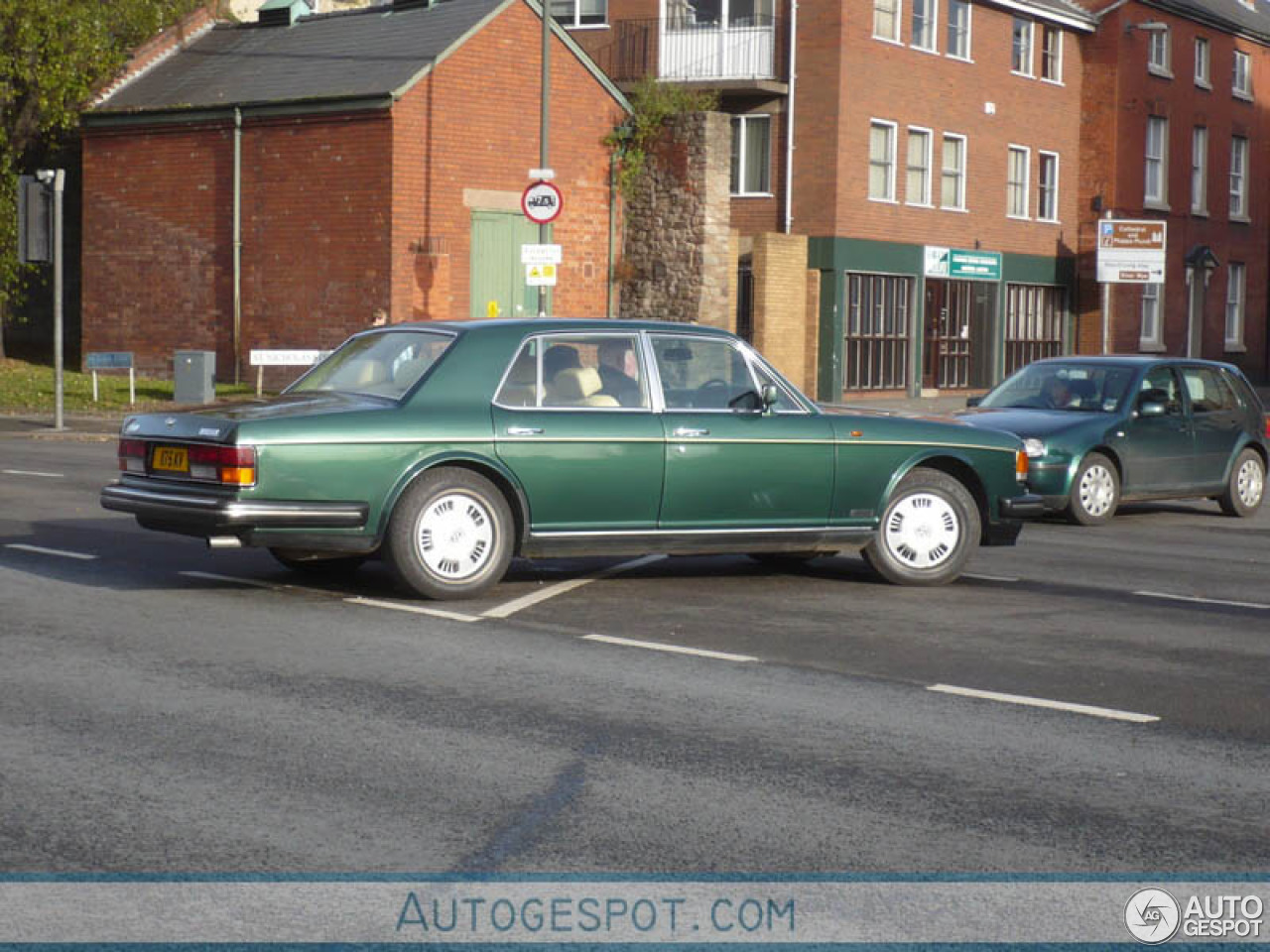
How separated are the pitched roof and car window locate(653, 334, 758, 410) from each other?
20790 mm

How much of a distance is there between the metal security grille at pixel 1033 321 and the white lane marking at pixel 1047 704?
117 ft

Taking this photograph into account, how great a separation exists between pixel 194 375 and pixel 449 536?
64.5 feet

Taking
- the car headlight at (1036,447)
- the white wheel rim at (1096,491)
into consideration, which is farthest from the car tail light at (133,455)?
the white wheel rim at (1096,491)

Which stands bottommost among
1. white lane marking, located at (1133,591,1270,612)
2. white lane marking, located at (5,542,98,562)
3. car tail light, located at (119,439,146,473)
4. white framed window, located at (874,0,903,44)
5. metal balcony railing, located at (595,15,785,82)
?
white lane marking, located at (1133,591,1270,612)

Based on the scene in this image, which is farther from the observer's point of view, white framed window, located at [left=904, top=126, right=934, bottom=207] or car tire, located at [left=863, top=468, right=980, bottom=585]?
white framed window, located at [left=904, top=126, right=934, bottom=207]

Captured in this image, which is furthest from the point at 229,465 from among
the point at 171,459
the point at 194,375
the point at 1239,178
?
the point at 1239,178

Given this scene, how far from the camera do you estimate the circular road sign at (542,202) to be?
24.9m

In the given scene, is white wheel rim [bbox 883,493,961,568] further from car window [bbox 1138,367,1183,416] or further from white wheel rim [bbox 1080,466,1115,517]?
car window [bbox 1138,367,1183,416]

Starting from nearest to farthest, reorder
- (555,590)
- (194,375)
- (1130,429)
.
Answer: (555,590) → (1130,429) → (194,375)

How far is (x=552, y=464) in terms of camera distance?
10328 mm

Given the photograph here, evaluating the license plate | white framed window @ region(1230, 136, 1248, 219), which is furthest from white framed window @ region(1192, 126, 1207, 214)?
the license plate

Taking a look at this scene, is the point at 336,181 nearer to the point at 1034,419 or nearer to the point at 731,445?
the point at 1034,419

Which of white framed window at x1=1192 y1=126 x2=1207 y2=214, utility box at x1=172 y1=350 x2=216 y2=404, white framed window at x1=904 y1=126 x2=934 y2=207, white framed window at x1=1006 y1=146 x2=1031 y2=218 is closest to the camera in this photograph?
utility box at x1=172 y1=350 x2=216 y2=404

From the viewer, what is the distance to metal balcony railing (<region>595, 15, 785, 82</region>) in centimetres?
3759
